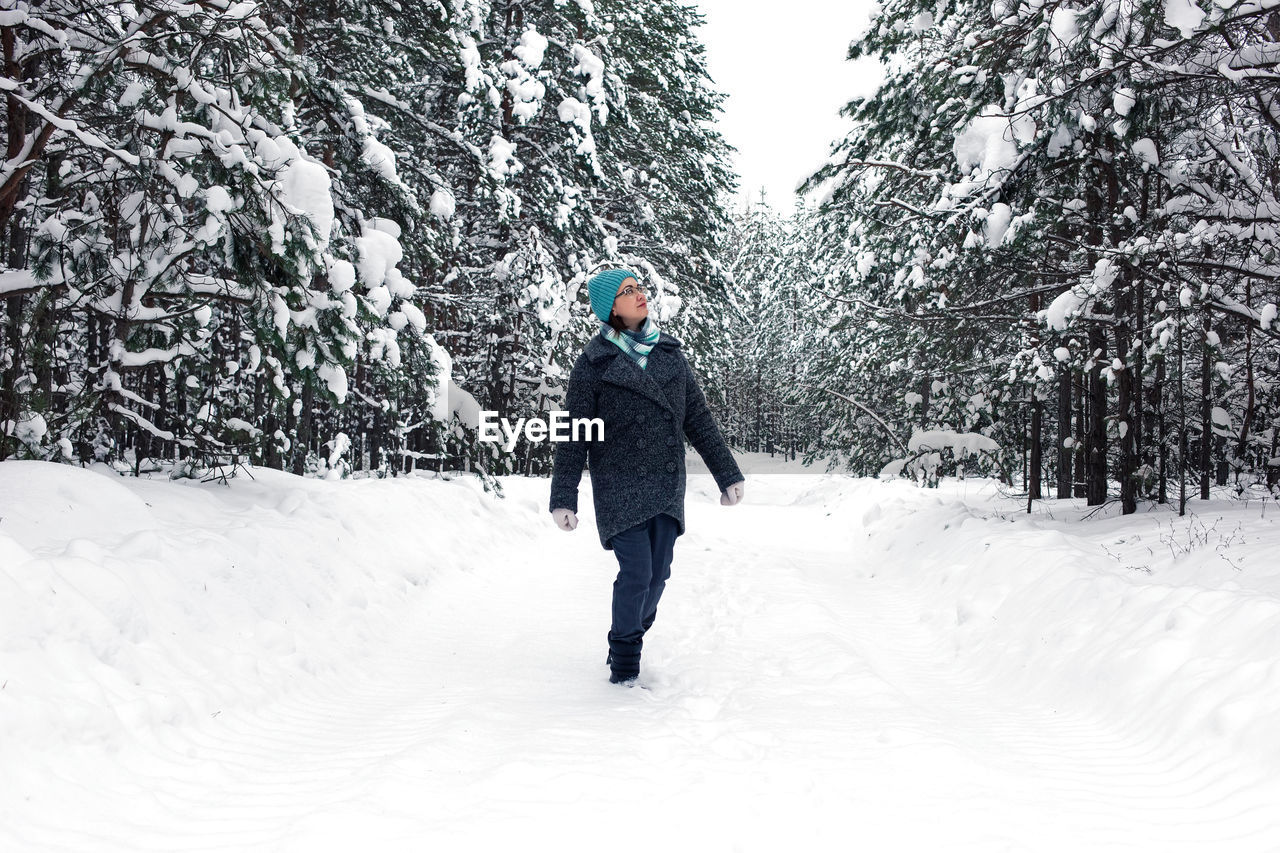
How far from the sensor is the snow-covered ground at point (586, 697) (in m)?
2.71

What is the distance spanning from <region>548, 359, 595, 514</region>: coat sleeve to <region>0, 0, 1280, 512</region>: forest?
7.00 feet

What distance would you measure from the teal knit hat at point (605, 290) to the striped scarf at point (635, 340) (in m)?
0.09

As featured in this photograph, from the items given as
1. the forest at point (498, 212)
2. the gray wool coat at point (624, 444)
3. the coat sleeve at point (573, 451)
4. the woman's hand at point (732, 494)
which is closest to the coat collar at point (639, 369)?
the gray wool coat at point (624, 444)

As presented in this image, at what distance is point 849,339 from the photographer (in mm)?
23859

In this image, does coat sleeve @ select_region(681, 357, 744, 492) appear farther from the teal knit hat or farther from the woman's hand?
the teal knit hat

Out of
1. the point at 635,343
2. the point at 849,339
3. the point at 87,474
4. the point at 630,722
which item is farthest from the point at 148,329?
the point at 849,339

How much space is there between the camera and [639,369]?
14.7ft

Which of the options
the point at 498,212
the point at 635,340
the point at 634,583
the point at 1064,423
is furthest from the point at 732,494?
the point at 498,212

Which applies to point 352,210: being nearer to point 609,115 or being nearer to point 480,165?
point 480,165

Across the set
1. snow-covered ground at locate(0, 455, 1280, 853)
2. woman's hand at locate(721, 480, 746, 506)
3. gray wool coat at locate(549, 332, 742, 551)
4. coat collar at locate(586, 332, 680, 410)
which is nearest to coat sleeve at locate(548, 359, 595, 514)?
gray wool coat at locate(549, 332, 742, 551)

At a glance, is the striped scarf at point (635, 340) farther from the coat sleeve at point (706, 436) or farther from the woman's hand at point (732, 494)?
the woman's hand at point (732, 494)

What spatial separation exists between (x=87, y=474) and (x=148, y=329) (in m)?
1.67

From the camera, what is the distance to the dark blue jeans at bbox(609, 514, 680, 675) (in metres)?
4.36

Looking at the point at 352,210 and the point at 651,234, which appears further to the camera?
the point at 651,234
